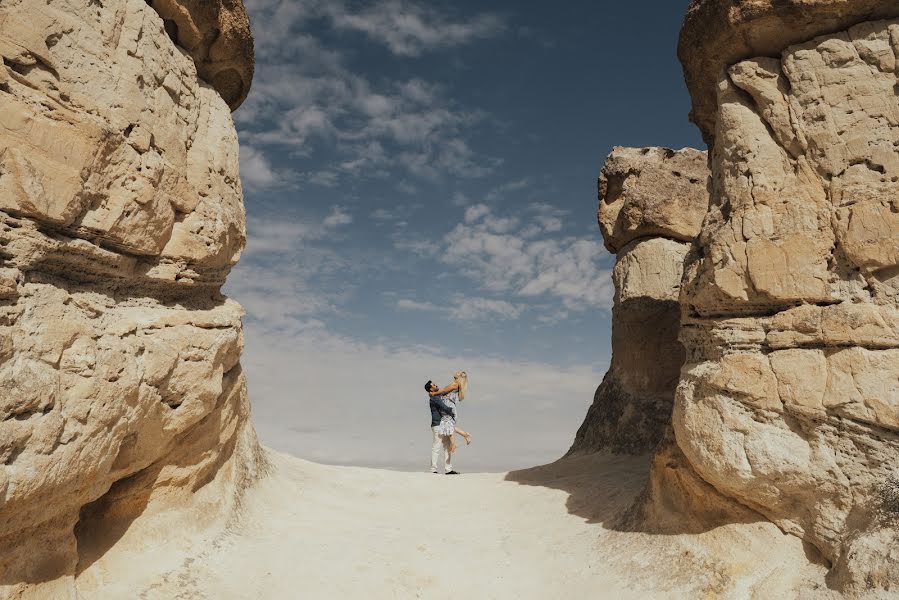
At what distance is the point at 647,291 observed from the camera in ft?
36.4

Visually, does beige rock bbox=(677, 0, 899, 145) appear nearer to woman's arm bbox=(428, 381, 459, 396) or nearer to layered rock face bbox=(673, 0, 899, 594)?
layered rock face bbox=(673, 0, 899, 594)

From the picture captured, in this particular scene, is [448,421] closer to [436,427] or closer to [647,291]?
[436,427]

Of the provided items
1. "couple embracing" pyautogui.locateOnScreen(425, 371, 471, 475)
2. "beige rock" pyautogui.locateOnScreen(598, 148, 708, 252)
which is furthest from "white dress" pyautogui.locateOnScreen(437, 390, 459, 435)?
"beige rock" pyautogui.locateOnScreen(598, 148, 708, 252)

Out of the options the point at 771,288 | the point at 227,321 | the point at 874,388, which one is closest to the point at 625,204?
the point at 771,288

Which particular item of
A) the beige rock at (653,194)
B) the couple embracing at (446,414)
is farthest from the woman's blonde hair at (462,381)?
the beige rock at (653,194)

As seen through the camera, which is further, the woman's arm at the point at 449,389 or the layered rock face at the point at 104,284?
the woman's arm at the point at 449,389

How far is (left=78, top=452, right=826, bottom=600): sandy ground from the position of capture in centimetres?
515

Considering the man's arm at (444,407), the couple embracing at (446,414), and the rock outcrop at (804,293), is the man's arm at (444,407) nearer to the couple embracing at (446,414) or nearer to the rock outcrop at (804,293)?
the couple embracing at (446,414)

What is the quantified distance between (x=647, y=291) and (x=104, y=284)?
9231 millimetres

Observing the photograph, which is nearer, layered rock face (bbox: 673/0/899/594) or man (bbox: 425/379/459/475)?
layered rock face (bbox: 673/0/899/594)

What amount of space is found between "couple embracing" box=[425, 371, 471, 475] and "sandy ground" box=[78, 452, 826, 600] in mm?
2221

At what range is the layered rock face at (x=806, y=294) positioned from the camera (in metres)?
4.83

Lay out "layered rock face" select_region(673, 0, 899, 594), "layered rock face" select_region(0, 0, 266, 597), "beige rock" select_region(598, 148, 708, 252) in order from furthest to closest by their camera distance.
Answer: "beige rock" select_region(598, 148, 708, 252) → "layered rock face" select_region(673, 0, 899, 594) → "layered rock face" select_region(0, 0, 266, 597)

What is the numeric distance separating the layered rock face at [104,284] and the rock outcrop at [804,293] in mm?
5329
